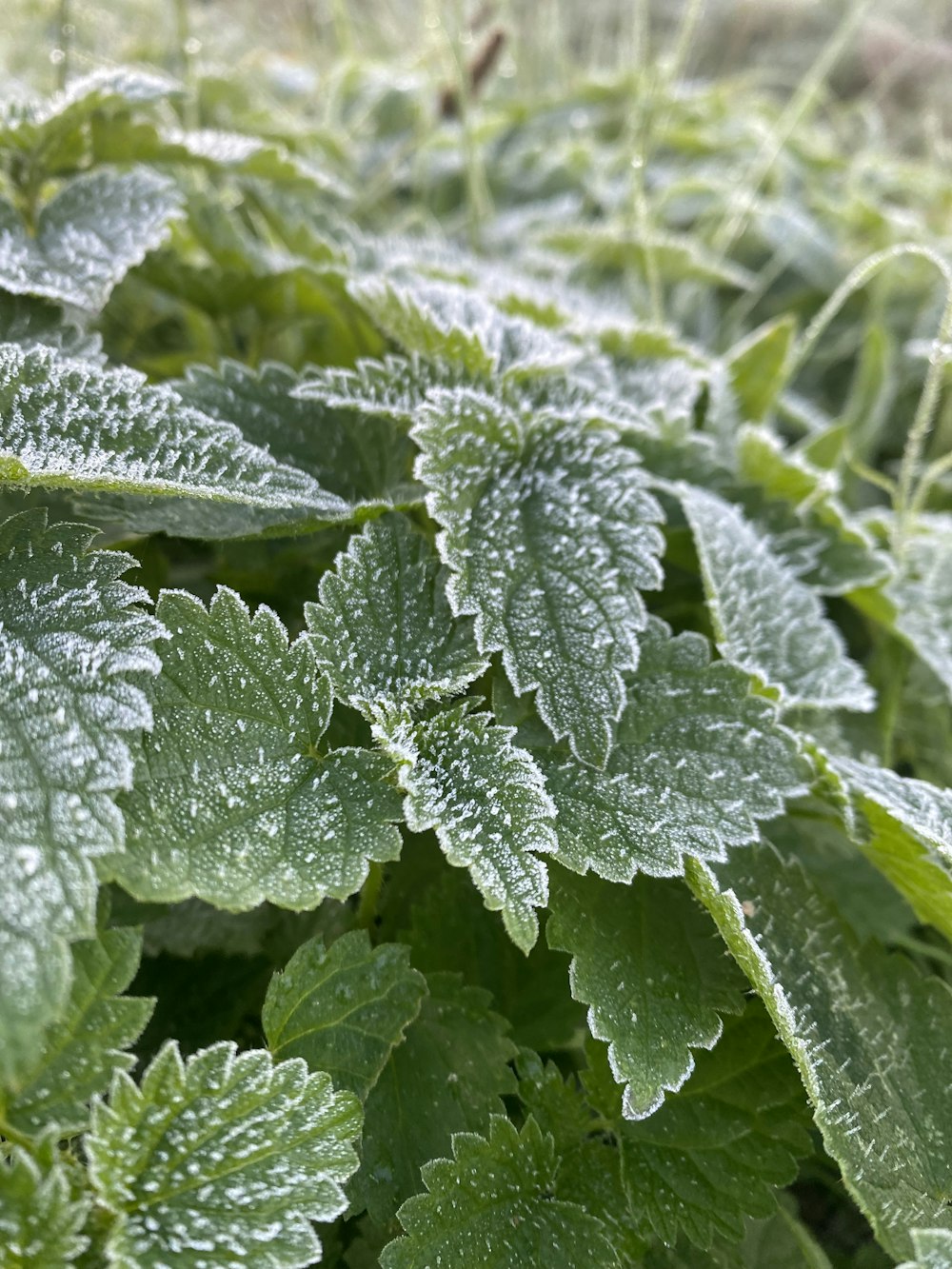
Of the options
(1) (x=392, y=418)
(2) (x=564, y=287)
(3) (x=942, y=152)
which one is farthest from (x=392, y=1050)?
(3) (x=942, y=152)

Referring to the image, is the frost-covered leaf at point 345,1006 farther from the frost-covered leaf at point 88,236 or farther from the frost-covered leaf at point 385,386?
the frost-covered leaf at point 88,236

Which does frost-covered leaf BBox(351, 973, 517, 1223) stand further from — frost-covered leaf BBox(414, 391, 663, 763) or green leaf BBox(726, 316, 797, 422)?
green leaf BBox(726, 316, 797, 422)

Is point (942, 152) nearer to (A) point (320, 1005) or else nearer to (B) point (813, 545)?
(B) point (813, 545)

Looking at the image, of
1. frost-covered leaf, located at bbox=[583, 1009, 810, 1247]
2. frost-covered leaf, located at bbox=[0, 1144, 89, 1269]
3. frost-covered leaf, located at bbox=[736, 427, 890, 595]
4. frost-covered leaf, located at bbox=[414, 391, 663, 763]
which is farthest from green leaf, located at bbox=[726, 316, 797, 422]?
frost-covered leaf, located at bbox=[0, 1144, 89, 1269]

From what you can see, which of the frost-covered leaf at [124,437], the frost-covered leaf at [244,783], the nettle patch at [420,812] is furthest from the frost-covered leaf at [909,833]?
the frost-covered leaf at [124,437]

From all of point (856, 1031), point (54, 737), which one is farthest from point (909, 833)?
point (54, 737)

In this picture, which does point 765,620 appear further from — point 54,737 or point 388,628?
point 54,737
